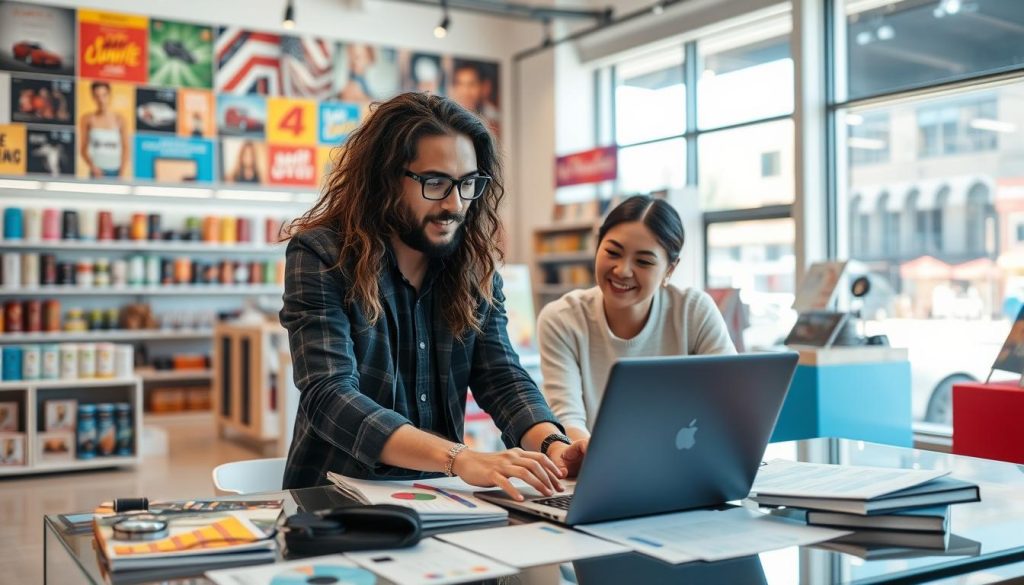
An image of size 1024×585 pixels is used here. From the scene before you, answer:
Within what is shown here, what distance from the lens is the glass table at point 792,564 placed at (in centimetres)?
111

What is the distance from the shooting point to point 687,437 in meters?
1.37

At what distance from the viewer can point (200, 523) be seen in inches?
50.9

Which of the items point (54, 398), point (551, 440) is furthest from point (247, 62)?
point (551, 440)

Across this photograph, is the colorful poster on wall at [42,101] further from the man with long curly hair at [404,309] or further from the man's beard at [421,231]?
the man's beard at [421,231]

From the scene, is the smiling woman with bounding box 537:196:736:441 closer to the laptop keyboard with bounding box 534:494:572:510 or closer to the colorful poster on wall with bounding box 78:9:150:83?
the laptop keyboard with bounding box 534:494:572:510

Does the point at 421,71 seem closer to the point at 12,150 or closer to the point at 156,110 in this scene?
the point at 156,110

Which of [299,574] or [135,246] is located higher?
[135,246]

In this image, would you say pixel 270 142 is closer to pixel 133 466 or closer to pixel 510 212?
pixel 510 212

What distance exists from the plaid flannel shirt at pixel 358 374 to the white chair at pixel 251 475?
0.46ft

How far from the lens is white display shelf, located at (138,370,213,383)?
8391 millimetres

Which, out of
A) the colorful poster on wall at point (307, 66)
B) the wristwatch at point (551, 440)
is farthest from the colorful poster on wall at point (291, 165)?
the wristwatch at point (551, 440)

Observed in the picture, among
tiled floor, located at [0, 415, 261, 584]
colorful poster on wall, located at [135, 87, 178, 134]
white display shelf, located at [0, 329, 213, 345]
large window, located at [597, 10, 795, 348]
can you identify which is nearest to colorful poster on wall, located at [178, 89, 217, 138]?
colorful poster on wall, located at [135, 87, 178, 134]

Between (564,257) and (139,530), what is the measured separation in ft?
26.4

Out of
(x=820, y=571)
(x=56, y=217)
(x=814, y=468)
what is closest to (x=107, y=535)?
(x=820, y=571)
